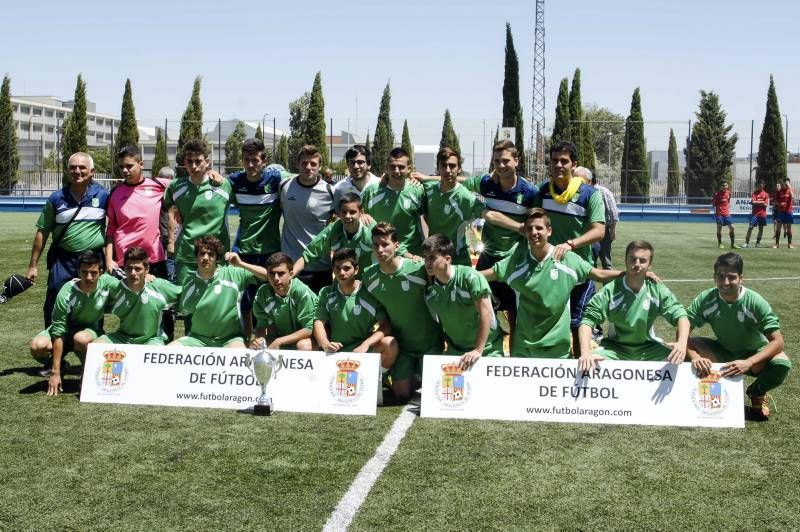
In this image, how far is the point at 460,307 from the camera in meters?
6.21

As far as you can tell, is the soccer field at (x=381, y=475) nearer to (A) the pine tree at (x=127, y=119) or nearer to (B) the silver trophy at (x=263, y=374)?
(B) the silver trophy at (x=263, y=374)

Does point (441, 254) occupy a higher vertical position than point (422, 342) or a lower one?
higher

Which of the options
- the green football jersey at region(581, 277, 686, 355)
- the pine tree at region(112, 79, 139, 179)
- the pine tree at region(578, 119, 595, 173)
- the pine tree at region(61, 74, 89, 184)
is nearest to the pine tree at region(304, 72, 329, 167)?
the pine tree at region(112, 79, 139, 179)

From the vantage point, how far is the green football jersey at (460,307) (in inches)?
242

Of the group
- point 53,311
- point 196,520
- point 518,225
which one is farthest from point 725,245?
point 196,520

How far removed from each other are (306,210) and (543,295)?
2120 millimetres

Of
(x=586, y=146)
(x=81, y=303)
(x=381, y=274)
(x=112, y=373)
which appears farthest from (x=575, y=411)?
(x=586, y=146)

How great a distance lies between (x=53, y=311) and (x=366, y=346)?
2457mm

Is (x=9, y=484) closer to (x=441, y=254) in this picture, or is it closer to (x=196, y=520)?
(x=196, y=520)

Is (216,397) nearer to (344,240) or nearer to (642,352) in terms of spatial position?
(344,240)

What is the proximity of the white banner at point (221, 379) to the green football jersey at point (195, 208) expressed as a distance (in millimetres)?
1108

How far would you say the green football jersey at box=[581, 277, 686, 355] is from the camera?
20.2ft

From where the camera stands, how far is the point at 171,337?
8109 mm

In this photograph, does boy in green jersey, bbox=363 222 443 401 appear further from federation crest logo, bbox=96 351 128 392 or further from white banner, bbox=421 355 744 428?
federation crest logo, bbox=96 351 128 392
